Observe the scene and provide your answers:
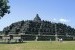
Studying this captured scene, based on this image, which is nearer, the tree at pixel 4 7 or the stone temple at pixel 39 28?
the tree at pixel 4 7

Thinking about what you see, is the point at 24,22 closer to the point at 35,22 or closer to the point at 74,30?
the point at 35,22

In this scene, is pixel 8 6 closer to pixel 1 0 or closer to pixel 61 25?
pixel 1 0

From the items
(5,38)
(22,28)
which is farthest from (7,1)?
(22,28)

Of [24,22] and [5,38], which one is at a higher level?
[24,22]

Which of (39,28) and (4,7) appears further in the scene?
(39,28)

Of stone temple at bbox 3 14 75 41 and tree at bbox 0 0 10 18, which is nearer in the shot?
tree at bbox 0 0 10 18

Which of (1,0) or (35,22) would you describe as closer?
(1,0)

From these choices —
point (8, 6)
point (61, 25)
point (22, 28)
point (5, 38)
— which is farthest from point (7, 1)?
point (61, 25)

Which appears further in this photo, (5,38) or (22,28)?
(22,28)

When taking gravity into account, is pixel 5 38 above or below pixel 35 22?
below

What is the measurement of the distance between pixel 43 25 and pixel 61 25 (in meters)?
9.38

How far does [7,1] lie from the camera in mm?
76750

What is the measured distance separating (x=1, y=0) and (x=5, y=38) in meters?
9.53

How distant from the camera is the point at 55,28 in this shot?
140 m
